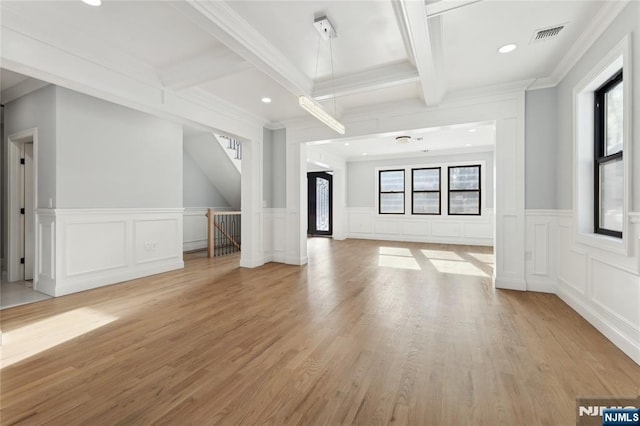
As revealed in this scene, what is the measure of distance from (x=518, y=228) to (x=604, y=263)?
1325 mm

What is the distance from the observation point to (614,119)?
2.66m

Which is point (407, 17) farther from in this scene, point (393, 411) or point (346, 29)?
point (393, 411)

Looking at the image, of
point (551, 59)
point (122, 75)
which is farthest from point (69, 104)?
point (551, 59)

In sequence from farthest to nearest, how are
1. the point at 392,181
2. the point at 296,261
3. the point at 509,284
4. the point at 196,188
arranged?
1. the point at 392,181
2. the point at 196,188
3. the point at 296,261
4. the point at 509,284

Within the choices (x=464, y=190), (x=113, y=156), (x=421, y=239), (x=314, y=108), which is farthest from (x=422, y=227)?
(x=113, y=156)

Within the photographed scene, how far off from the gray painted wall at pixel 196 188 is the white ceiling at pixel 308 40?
360 centimetres

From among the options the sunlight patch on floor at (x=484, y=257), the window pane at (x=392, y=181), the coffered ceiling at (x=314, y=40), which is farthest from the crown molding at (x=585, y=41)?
the window pane at (x=392, y=181)

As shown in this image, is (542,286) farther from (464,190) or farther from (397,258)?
(464,190)

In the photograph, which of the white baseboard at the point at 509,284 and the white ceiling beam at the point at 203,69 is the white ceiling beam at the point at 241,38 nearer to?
the white ceiling beam at the point at 203,69

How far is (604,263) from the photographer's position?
248cm

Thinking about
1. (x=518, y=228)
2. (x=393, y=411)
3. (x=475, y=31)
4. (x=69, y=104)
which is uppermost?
(x=475, y=31)

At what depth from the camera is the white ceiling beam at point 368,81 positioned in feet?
10.8

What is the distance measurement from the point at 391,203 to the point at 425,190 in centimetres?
114

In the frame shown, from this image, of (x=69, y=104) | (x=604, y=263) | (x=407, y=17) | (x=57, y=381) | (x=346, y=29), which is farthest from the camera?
(x=69, y=104)
